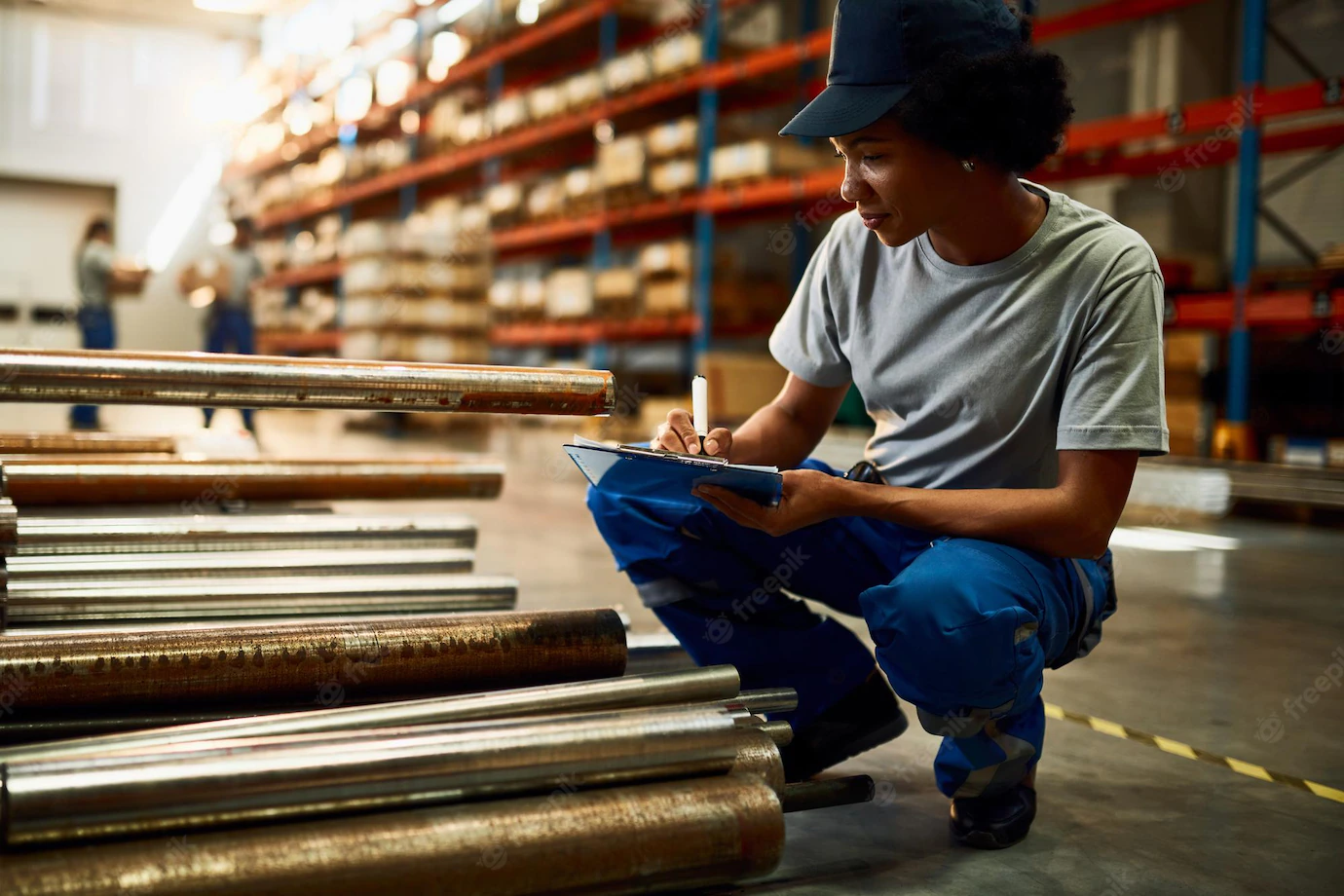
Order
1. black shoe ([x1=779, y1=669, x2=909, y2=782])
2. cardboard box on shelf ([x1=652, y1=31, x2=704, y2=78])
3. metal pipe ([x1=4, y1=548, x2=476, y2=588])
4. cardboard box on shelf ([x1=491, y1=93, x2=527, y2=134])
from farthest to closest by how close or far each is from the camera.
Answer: cardboard box on shelf ([x1=491, y1=93, x2=527, y2=134]) < cardboard box on shelf ([x1=652, y1=31, x2=704, y2=78]) < metal pipe ([x1=4, y1=548, x2=476, y2=588]) < black shoe ([x1=779, y1=669, x2=909, y2=782])

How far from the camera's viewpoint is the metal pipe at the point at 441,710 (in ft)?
4.38

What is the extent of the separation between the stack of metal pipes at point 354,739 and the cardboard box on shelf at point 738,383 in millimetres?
5577

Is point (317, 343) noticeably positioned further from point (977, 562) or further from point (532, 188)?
point (977, 562)

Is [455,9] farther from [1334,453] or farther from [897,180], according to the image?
[897,180]

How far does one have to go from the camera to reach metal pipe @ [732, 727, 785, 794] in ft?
4.99

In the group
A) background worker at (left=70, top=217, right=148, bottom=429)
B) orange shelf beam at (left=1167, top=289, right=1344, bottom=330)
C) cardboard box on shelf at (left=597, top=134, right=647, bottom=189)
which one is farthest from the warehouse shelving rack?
background worker at (left=70, top=217, right=148, bottom=429)

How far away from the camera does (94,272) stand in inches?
380

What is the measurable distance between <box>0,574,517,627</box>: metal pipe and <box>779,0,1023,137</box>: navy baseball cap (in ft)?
4.34

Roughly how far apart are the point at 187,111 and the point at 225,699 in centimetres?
2059

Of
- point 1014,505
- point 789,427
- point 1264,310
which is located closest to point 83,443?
point 789,427

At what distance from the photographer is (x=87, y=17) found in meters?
18.8

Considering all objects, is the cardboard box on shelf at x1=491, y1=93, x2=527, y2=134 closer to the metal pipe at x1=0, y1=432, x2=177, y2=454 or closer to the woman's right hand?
the metal pipe at x1=0, y1=432, x2=177, y2=454

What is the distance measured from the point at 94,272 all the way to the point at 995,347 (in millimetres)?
9705

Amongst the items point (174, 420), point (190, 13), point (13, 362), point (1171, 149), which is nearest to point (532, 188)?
point (174, 420)
